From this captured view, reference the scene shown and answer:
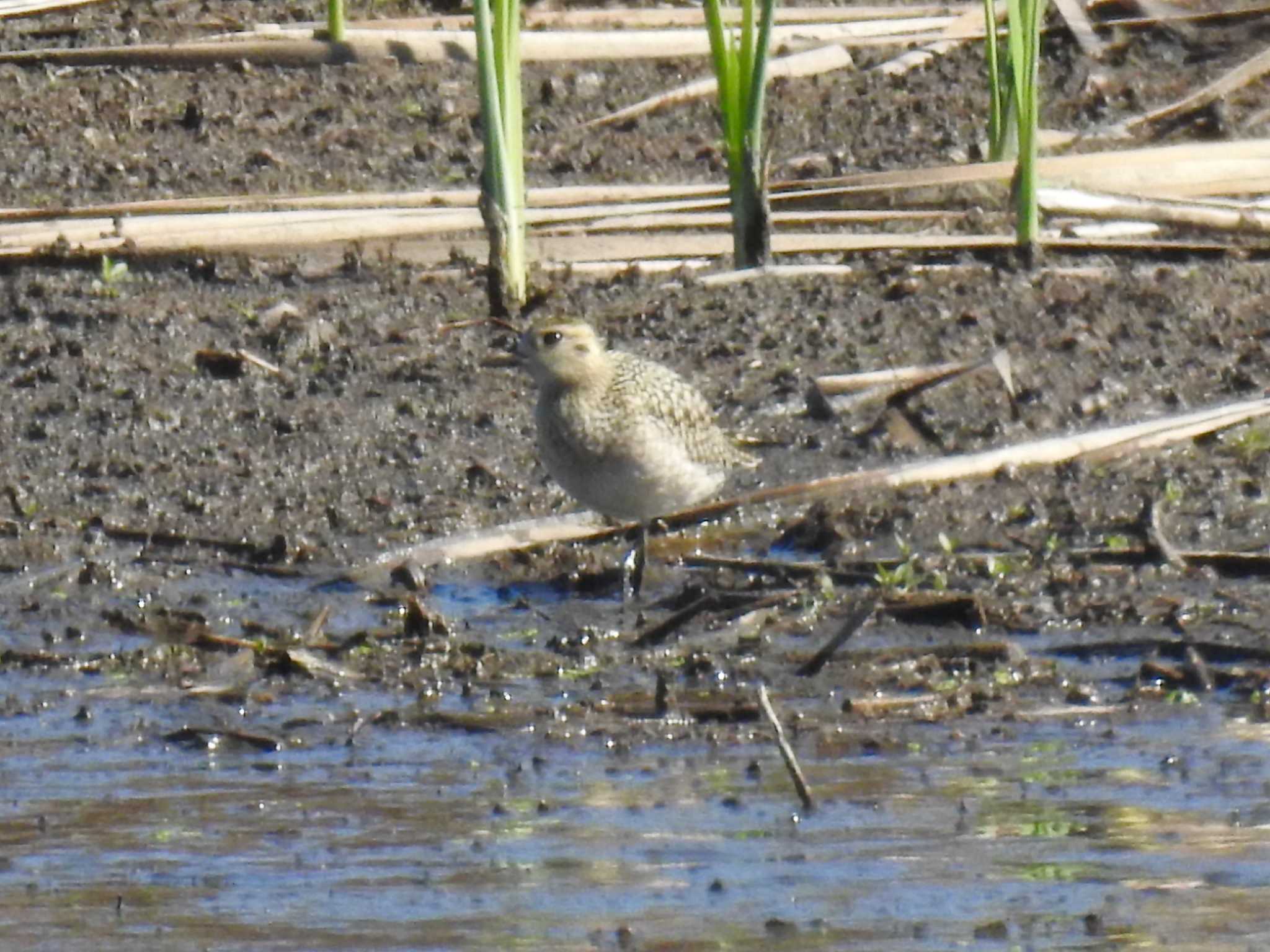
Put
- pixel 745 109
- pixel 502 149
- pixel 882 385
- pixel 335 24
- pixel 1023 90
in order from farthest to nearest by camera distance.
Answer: pixel 335 24 < pixel 1023 90 < pixel 745 109 < pixel 502 149 < pixel 882 385

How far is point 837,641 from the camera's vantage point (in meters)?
6.48

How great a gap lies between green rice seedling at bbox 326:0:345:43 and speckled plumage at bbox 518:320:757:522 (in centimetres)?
404

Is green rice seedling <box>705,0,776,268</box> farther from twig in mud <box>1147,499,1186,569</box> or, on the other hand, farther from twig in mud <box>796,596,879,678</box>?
twig in mud <box>796,596,879,678</box>

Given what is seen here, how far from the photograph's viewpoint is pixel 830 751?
20.0 ft

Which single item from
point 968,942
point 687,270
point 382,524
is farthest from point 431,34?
point 968,942

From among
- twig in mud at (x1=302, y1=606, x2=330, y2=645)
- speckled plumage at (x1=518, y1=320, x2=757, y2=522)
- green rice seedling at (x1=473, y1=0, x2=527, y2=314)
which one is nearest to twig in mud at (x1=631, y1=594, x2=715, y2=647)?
speckled plumage at (x1=518, y1=320, x2=757, y2=522)

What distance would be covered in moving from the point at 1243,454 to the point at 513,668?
8.99ft

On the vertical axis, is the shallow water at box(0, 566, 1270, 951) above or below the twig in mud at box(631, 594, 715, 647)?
above

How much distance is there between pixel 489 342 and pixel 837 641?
125 inches

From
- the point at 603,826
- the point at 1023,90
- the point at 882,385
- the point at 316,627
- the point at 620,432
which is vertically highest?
the point at 1023,90

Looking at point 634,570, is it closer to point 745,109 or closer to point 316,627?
point 316,627

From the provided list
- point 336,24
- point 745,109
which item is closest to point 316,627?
point 745,109

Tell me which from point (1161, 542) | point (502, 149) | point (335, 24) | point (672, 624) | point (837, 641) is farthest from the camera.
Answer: point (335, 24)

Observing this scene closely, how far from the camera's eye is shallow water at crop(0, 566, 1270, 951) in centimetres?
508
